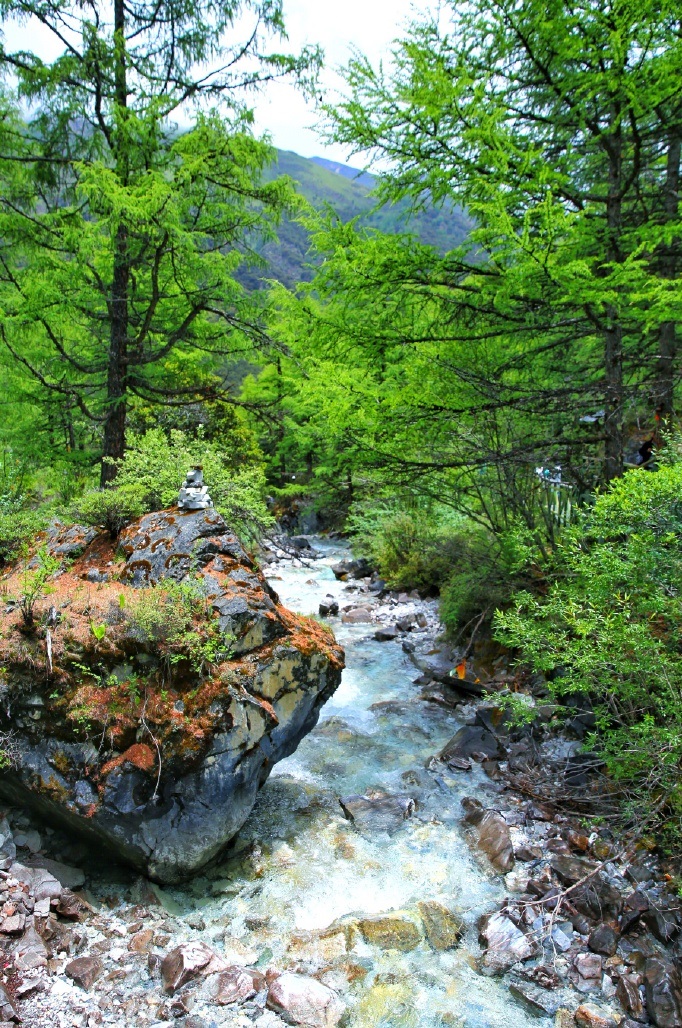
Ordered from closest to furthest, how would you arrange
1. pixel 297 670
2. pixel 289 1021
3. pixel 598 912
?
pixel 289 1021
pixel 598 912
pixel 297 670

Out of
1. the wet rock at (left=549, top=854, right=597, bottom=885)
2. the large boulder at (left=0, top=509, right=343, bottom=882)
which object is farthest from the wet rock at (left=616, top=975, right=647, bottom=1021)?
the large boulder at (left=0, top=509, right=343, bottom=882)

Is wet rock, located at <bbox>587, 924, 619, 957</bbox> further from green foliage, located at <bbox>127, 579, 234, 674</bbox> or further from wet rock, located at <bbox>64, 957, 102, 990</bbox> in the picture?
green foliage, located at <bbox>127, 579, 234, 674</bbox>

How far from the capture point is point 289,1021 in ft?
10.7

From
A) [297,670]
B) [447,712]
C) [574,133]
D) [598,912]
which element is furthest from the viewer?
[447,712]

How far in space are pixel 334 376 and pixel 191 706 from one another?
3.77 m


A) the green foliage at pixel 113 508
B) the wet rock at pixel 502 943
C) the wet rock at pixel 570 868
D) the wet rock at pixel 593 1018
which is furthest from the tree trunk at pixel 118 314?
the wet rock at pixel 593 1018

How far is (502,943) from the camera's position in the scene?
150 inches

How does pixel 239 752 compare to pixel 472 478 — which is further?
pixel 472 478

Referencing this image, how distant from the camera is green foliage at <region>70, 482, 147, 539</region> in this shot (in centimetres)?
624

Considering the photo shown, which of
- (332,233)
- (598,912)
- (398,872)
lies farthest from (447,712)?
(332,233)

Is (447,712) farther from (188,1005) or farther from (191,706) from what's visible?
(188,1005)

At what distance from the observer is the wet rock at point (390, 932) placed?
12.7 feet

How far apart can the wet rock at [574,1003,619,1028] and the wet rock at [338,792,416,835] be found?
6.75 feet

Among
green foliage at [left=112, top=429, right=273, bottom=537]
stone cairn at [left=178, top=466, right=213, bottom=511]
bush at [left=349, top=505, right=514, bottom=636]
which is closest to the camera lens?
stone cairn at [left=178, top=466, right=213, bottom=511]
